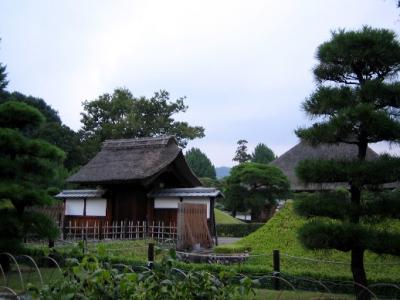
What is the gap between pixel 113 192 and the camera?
19781 millimetres

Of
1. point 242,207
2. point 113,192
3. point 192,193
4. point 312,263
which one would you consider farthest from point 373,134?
point 242,207

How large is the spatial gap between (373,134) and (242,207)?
20.8 metres

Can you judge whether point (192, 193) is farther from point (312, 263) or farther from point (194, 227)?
point (312, 263)

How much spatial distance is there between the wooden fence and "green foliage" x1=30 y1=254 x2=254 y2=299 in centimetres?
1261

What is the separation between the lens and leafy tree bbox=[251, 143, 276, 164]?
52.3 m

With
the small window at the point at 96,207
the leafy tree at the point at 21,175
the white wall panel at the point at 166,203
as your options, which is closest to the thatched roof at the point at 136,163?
the small window at the point at 96,207

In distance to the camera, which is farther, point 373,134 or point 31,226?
point 31,226

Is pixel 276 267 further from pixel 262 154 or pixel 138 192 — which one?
pixel 262 154

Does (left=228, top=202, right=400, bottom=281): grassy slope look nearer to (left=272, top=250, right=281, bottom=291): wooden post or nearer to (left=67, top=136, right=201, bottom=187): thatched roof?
(left=272, top=250, right=281, bottom=291): wooden post

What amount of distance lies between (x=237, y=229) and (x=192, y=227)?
9535mm

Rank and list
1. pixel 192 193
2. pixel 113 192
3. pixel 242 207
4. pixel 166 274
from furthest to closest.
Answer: pixel 242 207 → pixel 113 192 → pixel 192 193 → pixel 166 274

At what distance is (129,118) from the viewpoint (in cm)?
3388

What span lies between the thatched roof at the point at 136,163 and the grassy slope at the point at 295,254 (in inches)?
232

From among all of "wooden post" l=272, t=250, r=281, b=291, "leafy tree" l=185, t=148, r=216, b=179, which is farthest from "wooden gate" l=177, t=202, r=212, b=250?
"leafy tree" l=185, t=148, r=216, b=179
